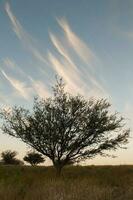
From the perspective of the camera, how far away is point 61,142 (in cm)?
3262

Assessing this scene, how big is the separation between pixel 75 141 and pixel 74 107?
9.45 feet

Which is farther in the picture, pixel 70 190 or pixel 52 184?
pixel 52 184

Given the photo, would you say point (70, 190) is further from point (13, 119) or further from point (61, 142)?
point (13, 119)

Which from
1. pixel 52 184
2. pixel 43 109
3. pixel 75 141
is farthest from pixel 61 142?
pixel 52 184

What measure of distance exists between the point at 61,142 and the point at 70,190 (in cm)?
1566

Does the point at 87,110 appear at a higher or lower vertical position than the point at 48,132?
higher

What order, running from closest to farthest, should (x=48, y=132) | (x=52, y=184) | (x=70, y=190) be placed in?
(x=70, y=190) < (x=52, y=184) < (x=48, y=132)

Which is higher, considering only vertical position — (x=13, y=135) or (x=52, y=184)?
(x=13, y=135)

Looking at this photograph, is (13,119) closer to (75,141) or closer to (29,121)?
→ (29,121)

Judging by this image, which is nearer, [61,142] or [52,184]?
[52,184]

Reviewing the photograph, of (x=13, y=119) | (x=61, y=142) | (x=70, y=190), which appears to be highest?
(x=13, y=119)

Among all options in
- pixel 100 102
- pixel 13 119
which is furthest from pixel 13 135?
pixel 100 102

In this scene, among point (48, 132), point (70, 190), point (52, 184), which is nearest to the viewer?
point (70, 190)

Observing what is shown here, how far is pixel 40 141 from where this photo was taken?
3294 centimetres
